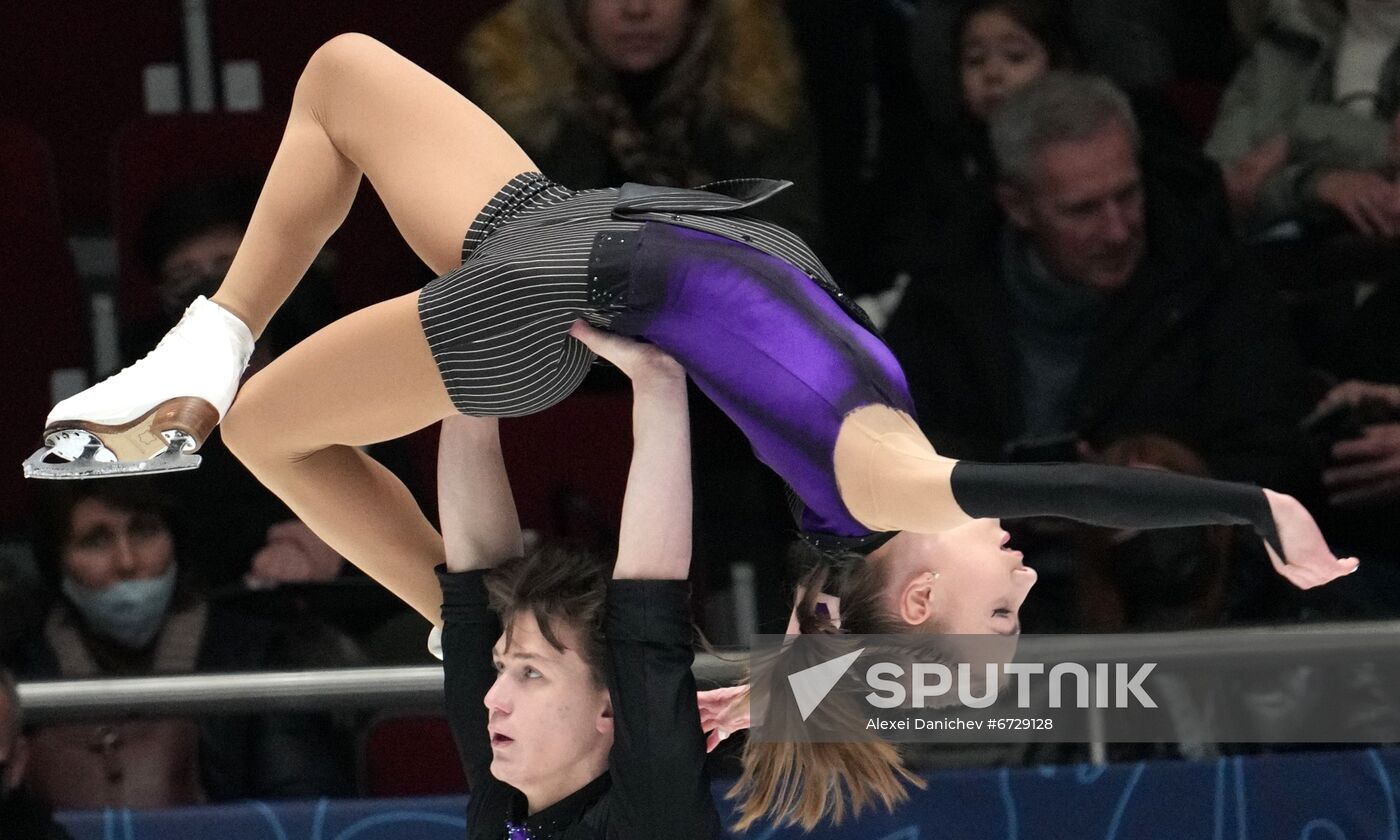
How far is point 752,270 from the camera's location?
2455mm

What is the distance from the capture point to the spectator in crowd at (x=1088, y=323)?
366cm

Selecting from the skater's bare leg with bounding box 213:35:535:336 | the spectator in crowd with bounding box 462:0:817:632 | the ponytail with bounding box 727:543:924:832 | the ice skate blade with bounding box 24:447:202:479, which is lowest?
the ponytail with bounding box 727:543:924:832

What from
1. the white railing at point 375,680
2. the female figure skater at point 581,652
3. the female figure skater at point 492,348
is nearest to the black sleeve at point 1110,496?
the female figure skater at point 492,348

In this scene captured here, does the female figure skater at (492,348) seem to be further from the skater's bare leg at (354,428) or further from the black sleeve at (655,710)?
the black sleeve at (655,710)

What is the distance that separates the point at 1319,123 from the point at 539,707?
2.05 meters

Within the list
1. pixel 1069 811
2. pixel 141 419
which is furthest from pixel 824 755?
pixel 141 419

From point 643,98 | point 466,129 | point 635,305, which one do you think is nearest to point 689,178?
point 643,98

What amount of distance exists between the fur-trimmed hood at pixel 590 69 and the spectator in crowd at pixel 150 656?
95cm

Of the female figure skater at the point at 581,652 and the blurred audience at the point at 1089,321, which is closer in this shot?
the female figure skater at the point at 581,652

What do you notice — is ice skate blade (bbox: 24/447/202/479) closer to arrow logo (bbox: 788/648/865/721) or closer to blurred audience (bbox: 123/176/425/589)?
arrow logo (bbox: 788/648/865/721)

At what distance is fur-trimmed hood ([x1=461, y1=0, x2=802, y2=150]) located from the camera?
3738mm

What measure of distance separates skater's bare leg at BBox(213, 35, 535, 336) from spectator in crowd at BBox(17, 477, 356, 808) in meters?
0.95

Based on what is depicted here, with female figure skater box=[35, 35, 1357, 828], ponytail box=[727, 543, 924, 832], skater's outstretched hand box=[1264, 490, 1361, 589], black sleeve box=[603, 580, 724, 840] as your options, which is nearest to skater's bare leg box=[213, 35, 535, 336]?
female figure skater box=[35, 35, 1357, 828]

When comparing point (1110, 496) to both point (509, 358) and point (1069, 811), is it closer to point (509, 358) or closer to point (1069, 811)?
point (509, 358)
